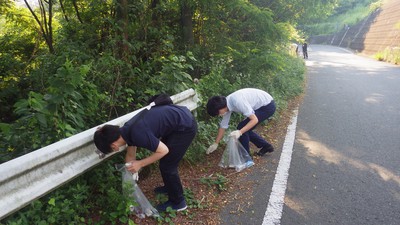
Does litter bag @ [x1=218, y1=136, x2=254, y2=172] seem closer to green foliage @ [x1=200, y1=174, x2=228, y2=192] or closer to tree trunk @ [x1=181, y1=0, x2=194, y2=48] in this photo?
green foliage @ [x1=200, y1=174, x2=228, y2=192]

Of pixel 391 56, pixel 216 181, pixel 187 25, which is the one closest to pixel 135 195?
pixel 216 181

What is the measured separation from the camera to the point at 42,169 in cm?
240

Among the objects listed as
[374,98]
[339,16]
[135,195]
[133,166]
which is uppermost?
[133,166]

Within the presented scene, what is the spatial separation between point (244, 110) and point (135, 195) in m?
2.00

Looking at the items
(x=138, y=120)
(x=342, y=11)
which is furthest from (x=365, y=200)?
(x=342, y=11)

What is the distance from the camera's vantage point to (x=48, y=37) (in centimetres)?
801

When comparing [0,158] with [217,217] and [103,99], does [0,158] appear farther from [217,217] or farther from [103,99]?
[217,217]

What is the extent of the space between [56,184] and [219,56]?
5.29m

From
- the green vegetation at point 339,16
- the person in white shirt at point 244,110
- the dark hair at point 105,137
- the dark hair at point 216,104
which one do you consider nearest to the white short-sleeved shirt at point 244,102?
the person in white shirt at point 244,110

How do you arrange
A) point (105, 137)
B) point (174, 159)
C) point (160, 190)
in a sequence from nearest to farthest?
point (105, 137) → point (174, 159) → point (160, 190)

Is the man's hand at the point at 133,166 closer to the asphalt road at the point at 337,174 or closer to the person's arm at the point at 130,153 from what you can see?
the person's arm at the point at 130,153

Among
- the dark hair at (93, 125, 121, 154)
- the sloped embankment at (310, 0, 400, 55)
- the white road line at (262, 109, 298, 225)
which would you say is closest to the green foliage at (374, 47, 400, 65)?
the sloped embankment at (310, 0, 400, 55)

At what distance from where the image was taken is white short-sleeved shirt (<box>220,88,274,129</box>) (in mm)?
4402

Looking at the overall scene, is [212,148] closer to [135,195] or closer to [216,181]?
[216,181]
